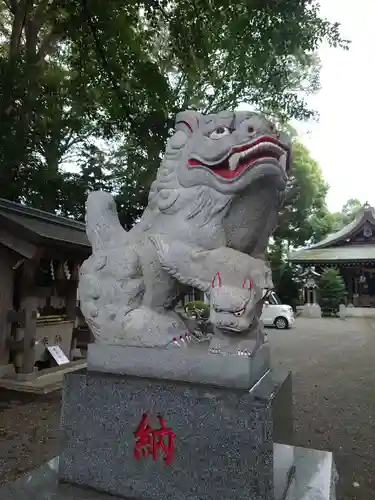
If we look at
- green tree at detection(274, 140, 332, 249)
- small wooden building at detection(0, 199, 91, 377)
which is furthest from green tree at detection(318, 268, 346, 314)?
small wooden building at detection(0, 199, 91, 377)

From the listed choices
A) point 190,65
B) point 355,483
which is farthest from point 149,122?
point 355,483

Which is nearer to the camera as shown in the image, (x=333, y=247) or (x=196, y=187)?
(x=196, y=187)

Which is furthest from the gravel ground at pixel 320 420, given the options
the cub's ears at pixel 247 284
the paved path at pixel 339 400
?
the cub's ears at pixel 247 284

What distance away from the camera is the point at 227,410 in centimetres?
147

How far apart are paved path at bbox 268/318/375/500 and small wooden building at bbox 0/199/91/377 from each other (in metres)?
3.59

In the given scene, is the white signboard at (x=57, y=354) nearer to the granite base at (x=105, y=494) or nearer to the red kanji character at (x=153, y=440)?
the granite base at (x=105, y=494)

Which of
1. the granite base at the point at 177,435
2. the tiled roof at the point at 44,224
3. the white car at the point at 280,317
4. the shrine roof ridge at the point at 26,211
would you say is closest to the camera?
the granite base at the point at 177,435

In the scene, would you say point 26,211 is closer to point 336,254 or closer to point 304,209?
point 304,209

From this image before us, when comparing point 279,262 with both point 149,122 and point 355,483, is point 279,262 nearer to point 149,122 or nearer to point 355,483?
point 149,122

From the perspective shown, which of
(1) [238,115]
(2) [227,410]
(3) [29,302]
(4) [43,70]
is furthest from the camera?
(4) [43,70]

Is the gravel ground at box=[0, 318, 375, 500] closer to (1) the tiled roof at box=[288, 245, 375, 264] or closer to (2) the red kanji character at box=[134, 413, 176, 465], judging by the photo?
(2) the red kanji character at box=[134, 413, 176, 465]

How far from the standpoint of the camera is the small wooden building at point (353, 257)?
20.1 metres

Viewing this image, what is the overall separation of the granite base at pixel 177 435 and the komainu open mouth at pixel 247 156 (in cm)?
89

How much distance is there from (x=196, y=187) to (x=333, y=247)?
2230cm
